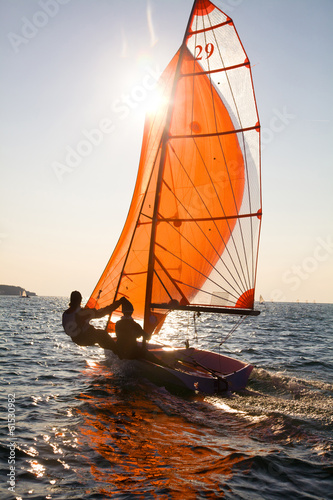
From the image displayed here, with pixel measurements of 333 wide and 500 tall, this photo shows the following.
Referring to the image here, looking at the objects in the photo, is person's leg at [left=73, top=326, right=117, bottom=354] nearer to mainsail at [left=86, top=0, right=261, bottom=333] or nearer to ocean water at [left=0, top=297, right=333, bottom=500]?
ocean water at [left=0, top=297, right=333, bottom=500]

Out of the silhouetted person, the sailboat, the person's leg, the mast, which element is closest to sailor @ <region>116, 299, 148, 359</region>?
the silhouetted person

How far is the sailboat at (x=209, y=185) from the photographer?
34.9ft

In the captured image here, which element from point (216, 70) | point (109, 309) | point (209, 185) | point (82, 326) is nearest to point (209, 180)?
point (209, 185)

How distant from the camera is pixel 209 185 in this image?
1088 cm

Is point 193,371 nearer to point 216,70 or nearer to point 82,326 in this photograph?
point 82,326

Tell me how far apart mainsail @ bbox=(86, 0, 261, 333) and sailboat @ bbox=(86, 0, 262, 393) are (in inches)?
1.1

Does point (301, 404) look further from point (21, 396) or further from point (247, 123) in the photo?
point (247, 123)

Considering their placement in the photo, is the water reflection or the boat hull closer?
the water reflection

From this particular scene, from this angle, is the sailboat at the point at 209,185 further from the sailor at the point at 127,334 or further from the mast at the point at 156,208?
the sailor at the point at 127,334

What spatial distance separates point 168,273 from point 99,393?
12.4 ft

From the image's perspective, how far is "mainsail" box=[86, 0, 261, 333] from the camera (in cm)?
1063

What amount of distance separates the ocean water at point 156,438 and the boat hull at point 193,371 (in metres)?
0.27

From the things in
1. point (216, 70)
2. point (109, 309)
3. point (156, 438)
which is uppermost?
point (216, 70)

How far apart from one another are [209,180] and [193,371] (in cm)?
558
